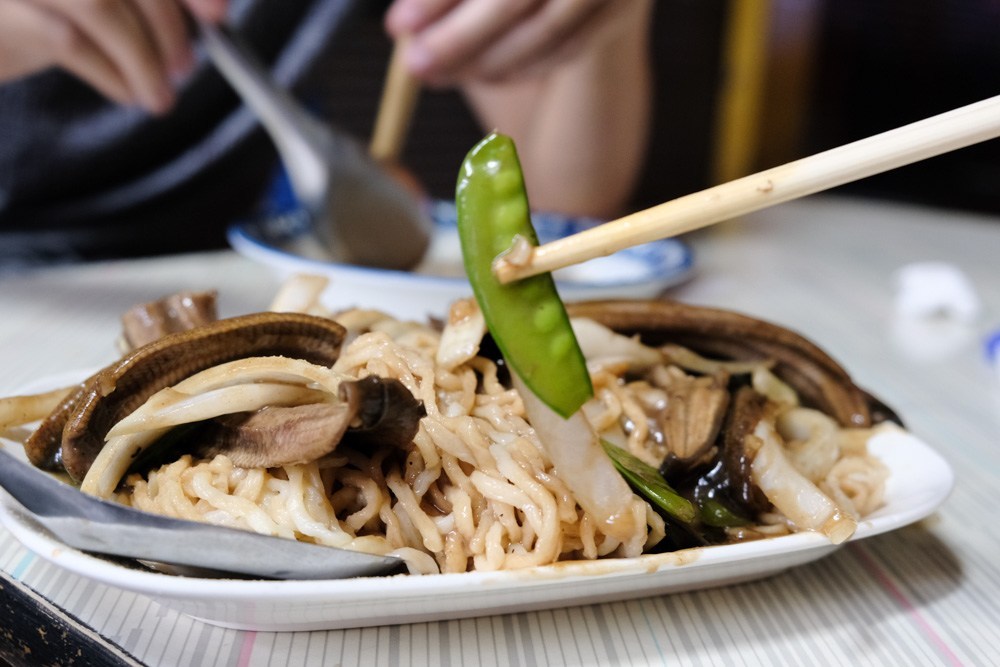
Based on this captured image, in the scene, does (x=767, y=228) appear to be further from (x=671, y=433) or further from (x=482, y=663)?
(x=482, y=663)

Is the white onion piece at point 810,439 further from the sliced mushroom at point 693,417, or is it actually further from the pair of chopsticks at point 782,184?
the pair of chopsticks at point 782,184

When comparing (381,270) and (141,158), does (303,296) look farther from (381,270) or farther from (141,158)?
(141,158)

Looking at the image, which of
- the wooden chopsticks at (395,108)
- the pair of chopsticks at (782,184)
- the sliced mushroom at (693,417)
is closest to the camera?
the pair of chopsticks at (782,184)

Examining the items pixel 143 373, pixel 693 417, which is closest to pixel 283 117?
pixel 143 373

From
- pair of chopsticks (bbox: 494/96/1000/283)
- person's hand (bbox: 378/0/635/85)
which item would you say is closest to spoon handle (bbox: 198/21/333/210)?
person's hand (bbox: 378/0/635/85)

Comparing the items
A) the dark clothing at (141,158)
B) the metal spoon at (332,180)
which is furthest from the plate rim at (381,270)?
the dark clothing at (141,158)
